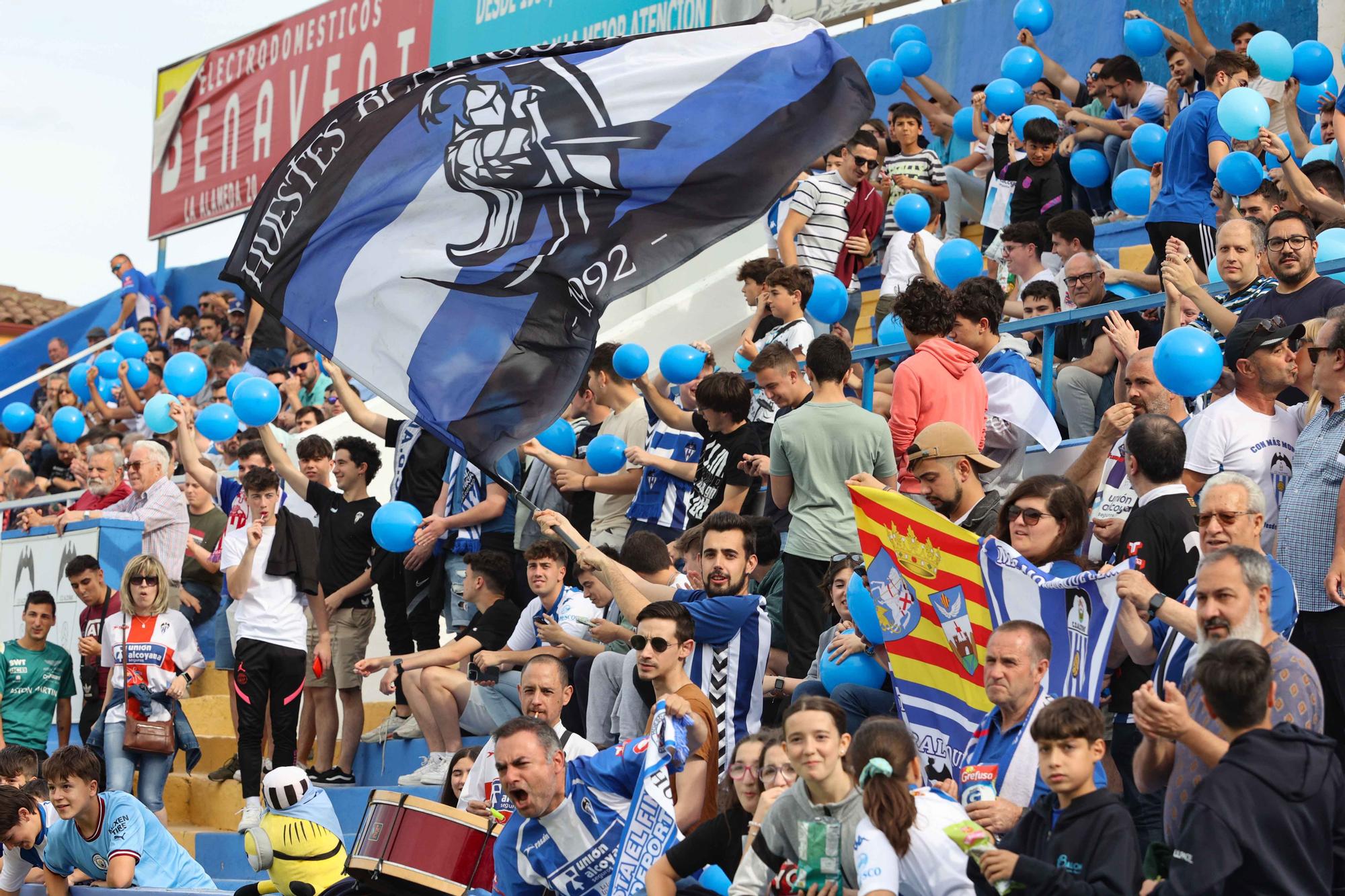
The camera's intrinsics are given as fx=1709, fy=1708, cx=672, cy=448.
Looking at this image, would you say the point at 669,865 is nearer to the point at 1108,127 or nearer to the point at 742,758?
the point at 742,758

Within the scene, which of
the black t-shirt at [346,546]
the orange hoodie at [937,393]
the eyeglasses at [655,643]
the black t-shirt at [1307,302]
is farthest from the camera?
the black t-shirt at [346,546]

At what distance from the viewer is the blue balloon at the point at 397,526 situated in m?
9.71

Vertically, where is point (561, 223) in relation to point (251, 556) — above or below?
above

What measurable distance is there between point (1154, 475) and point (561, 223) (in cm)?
323

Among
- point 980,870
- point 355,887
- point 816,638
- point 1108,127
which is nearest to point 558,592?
point 816,638

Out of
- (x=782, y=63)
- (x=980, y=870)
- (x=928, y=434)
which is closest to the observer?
(x=980, y=870)

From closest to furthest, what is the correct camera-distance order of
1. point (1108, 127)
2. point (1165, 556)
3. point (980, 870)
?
point (980, 870) < point (1165, 556) < point (1108, 127)

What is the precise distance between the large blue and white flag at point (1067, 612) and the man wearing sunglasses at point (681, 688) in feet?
4.65

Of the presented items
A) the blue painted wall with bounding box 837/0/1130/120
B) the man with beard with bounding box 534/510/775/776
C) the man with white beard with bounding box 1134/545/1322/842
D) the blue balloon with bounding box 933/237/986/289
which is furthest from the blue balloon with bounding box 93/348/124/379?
the man with white beard with bounding box 1134/545/1322/842

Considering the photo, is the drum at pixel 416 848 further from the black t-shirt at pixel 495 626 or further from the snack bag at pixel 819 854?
the black t-shirt at pixel 495 626

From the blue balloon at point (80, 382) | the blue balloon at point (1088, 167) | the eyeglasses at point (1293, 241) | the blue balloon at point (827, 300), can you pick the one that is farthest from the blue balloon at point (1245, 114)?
the blue balloon at point (80, 382)

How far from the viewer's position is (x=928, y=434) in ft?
22.8

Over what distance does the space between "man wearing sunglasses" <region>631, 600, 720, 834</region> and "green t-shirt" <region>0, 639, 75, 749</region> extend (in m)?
5.57

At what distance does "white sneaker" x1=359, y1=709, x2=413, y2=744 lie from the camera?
404 inches
